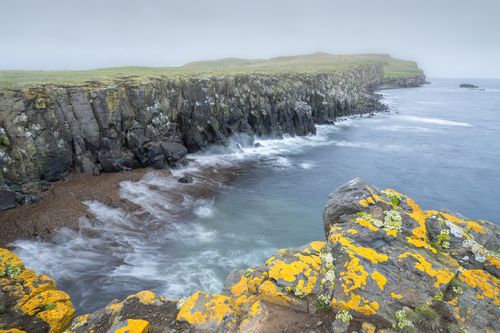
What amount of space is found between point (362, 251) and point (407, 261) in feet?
4.95

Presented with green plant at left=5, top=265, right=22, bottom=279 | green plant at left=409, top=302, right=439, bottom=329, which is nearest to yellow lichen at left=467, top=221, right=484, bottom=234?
green plant at left=409, top=302, right=439, bottom=329

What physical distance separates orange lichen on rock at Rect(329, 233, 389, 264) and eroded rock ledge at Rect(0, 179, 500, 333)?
0.04m

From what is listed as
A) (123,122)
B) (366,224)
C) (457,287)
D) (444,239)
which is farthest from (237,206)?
(457,287)

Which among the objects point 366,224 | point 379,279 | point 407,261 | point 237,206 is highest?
point 366,224

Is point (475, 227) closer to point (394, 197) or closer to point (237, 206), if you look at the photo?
point (394, 197)

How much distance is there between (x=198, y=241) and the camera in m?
24.8

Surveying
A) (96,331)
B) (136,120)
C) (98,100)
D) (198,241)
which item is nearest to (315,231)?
(198,241)

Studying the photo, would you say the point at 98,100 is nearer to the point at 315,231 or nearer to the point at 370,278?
the point at 315,231

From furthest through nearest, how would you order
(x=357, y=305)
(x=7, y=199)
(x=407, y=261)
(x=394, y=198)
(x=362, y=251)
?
(x=7, y=199), (x=394, y=198), (x=362, y=251), (x=407, y=261), (x=357, y=305)

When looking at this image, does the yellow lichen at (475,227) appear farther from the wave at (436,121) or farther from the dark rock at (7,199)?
the wave at (436,121)

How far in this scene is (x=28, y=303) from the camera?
34.6 feet

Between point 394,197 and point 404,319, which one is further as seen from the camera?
point 394,197

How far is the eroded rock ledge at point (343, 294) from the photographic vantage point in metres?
9.45

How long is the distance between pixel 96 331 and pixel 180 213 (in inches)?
755
